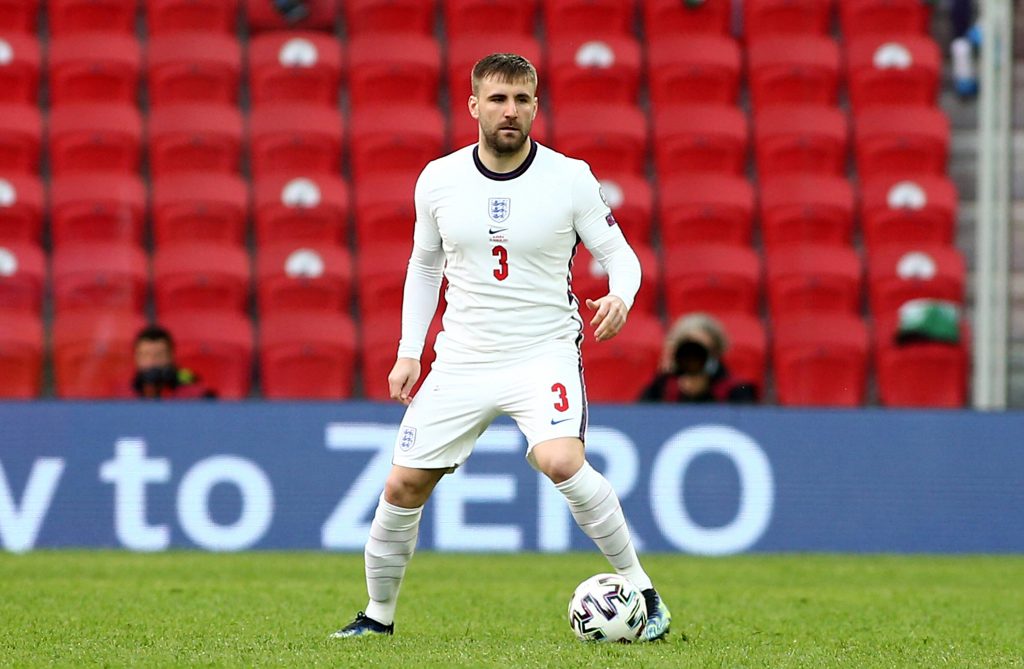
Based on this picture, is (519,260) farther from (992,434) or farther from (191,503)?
(992,434)

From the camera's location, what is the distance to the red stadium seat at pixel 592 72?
504 inches

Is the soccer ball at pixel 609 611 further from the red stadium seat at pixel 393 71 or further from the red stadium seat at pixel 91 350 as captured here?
the red stadium seat at pixel 393 71

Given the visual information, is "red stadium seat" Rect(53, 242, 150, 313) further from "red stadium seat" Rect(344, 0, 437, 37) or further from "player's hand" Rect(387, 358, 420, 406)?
"player's hand" Rect(387, 358, 420, 406)

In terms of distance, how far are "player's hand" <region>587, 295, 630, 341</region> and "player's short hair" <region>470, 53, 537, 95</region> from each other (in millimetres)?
699

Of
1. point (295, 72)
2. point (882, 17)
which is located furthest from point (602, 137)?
point (882, 17)

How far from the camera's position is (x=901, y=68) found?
1296 centimetres

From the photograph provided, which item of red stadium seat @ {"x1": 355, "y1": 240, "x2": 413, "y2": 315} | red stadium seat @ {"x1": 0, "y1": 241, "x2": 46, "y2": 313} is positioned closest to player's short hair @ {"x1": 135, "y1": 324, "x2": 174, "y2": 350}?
red stadium seat @ {"x1": 0, "y1": 241, "x2": 46, "y2": 313}

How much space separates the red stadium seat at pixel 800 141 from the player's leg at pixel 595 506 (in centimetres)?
760

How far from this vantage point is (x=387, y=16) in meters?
13.1

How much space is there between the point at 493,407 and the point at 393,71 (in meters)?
7.77

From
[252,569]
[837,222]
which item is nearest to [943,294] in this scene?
[837,222]

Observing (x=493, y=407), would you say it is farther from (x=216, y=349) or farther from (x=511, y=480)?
(x=216, y=349)

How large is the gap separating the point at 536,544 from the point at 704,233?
3614 millimetres

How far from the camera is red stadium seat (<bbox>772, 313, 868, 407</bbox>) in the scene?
11109 millimetres
